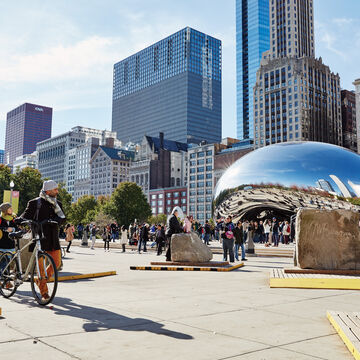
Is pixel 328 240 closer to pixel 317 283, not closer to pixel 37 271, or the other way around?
pixel 317 283

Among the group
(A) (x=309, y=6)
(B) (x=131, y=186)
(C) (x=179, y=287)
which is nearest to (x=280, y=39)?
(A) (x=309, y=6)

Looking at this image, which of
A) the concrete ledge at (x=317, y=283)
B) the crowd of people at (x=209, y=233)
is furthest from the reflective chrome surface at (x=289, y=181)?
the concrete ledge at (x=317, y=283)

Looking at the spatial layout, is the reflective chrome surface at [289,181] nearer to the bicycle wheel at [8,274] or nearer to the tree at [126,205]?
the bicycle wheel at [8,274]

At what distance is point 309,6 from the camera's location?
16088cm

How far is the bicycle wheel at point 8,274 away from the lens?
281 inches

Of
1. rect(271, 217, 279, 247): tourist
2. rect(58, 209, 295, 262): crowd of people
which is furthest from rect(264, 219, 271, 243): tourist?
rect(271, 217, 279, 247): tourist

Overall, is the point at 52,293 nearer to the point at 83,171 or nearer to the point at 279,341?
the point at 279,341

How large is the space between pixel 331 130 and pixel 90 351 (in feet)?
500

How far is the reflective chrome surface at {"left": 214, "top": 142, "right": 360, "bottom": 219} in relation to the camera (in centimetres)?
2911

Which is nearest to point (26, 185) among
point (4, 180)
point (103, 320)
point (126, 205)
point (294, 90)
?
point (4, 180)

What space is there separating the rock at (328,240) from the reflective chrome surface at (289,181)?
18.0 m

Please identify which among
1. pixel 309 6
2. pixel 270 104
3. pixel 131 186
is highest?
pixel 309 6

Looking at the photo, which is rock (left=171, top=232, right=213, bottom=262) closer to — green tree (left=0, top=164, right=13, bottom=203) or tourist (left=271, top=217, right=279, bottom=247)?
tourist (left=271, top=217, right=279, bottom=247)

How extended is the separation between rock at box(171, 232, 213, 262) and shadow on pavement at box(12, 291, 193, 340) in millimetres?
7458
